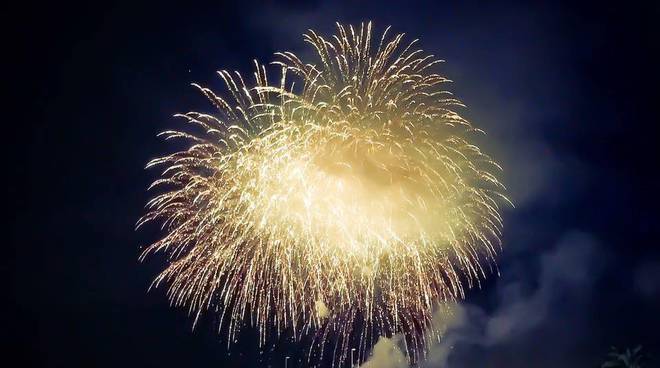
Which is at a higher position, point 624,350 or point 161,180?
point 624,350

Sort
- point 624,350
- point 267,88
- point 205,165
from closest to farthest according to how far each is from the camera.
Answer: point 267,88 < point 205,165 < point 624,350

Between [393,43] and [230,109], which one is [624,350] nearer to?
[393,43]

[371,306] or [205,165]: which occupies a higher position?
[205,165]

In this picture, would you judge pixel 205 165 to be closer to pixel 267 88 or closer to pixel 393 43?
pixel 267 88

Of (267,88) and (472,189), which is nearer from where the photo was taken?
(267,88)

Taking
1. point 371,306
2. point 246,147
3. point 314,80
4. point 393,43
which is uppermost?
point 393,43

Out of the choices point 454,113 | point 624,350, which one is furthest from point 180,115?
point 624,350

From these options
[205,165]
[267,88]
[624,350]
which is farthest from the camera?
[624,350]

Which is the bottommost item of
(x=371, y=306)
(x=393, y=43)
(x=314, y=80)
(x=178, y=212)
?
(x=371, y=306)

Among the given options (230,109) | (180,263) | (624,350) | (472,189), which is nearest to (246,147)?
(230,109)
